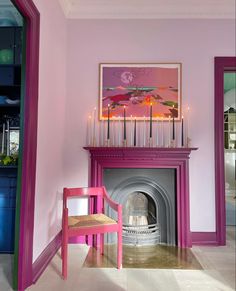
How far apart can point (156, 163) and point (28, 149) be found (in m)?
1.45

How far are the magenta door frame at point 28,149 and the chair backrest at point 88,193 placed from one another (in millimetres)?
558

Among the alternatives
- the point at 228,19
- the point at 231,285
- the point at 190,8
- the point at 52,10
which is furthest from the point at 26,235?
the point at 228,19

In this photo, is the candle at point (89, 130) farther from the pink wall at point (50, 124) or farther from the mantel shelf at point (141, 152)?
the pink wall at point (50, 124)

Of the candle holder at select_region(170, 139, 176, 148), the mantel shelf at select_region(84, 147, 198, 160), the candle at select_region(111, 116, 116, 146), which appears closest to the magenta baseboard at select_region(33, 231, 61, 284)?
the mantel shelf at select_region(84, 147, 198, 160)

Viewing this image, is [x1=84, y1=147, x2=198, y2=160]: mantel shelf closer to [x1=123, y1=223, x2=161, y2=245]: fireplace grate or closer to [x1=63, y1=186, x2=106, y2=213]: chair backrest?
[x1=63, y1=186, x2=106, y2=213]: chair backrest

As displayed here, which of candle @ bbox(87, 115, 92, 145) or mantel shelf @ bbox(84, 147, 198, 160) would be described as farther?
candle @ bbox(87, 115, 92, 145)

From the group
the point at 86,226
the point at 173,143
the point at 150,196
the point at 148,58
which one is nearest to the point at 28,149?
the point at 86,226

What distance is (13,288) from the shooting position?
193 centimetres

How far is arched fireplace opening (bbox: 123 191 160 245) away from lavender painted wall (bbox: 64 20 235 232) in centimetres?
57

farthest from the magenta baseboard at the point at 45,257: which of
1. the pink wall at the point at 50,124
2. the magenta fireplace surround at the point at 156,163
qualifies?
the magenta fireplace surround at the point at 156,163

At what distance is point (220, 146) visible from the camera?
2992mm

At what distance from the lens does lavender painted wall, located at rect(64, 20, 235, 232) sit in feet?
9.93

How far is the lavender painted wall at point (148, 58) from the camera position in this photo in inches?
119

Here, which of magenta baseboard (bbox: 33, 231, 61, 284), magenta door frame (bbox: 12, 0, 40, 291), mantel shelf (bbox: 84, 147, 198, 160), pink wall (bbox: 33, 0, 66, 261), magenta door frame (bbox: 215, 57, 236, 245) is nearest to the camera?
magenta door frame (bbox: 12, 0, 40, 291)
